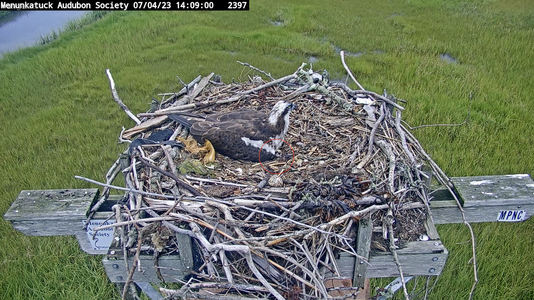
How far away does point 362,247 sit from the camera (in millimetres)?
2391

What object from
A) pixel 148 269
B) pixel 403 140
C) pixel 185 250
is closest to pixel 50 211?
pixel 148 269

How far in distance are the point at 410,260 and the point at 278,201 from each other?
3.04 ft

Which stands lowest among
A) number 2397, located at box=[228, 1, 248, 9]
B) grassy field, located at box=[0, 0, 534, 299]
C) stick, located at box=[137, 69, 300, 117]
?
grassy field, located at box=[0, 0, 534, 299]

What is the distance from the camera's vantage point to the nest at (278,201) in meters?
2.32

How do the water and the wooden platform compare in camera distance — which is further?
the water

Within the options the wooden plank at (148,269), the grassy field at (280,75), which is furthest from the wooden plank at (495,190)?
the wooden plank at (148,269)

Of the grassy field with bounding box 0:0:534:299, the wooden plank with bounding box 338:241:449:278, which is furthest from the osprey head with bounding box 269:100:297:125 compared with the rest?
the grassy field with bounding box 0:0:534:299

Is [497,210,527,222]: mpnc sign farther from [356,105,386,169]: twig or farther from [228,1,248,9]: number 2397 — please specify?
[228,1,248,9]: number 2397

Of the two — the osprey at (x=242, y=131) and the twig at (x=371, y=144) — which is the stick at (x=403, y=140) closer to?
the twig at (x=371, y=144)

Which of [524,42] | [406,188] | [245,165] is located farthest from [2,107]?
[524,42]

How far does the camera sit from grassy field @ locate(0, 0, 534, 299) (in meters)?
4.18

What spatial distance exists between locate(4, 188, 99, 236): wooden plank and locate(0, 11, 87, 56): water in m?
9.53

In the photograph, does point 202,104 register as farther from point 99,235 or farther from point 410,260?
point 410,260

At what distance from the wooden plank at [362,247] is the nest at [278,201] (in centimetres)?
7
